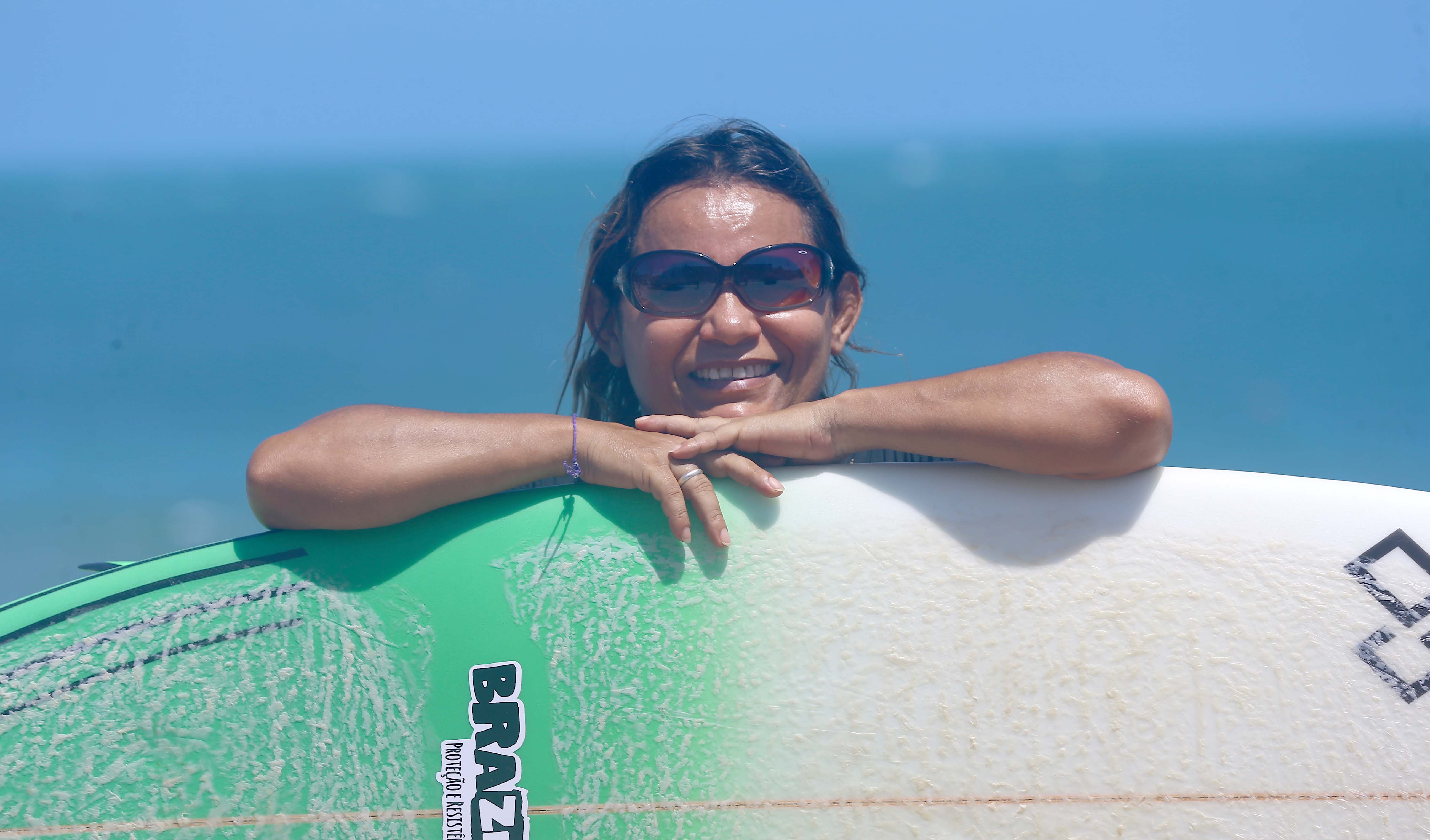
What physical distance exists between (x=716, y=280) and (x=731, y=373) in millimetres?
151

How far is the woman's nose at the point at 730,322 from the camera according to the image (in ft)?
4.82

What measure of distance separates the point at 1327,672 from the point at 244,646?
56.2 inches

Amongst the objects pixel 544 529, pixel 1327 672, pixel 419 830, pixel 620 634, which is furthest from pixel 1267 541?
pixel 419 830

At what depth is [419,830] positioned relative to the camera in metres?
1.21

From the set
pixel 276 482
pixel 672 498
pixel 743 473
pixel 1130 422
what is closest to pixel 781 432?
pixel 743 473

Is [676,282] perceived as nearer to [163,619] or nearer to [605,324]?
[605,324]

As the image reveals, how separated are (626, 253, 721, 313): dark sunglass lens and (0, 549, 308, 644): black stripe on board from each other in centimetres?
65

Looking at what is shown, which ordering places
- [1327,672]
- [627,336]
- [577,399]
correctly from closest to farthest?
[1327,672] → [627,336] → [577,399]

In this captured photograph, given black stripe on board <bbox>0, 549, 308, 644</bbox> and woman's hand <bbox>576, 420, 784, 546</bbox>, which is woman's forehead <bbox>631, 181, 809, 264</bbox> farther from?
black stripe on board <bbox>0, 549, 308, 644</bbox>

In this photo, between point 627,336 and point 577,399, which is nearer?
point 627,336

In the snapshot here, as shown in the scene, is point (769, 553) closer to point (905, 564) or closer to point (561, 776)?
point (905, 564)

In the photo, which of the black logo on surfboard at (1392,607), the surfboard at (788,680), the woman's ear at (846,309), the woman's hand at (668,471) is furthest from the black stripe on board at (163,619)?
the black logo on surfboard at (1392,607)

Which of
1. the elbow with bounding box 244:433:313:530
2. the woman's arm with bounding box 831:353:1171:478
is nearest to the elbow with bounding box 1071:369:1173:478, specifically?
the woman's arm with bounding box 831:353:1171:478

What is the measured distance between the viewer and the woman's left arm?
1.14 metres
